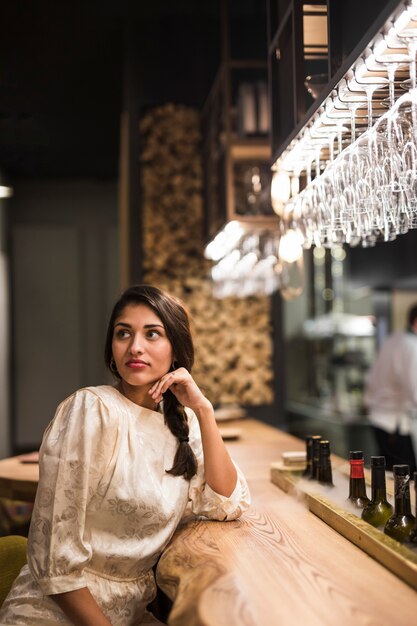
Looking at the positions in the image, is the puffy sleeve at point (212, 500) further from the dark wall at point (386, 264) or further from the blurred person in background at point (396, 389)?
the dark wall at point (386, 264)

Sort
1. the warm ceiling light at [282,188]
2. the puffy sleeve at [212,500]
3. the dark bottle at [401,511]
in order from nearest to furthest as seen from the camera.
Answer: the dark bottle at [401,511] → the puffy sleeve at [212,500] → the warm ceiling light at [282,188]

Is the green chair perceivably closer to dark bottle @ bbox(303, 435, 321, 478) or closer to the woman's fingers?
the woman's fingers

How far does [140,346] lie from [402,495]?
0.83 metres

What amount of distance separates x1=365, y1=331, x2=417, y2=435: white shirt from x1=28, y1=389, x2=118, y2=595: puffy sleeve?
13.2 feet

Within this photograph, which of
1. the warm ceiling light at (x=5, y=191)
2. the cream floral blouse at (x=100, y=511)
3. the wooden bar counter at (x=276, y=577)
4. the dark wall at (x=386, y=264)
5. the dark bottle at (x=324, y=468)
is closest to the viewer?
the wooden bar counter at (x=276, y=577)

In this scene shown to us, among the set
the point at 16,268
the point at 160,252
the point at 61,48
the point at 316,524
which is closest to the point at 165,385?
the point at 316,524

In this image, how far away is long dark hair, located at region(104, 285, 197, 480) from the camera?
2277mm

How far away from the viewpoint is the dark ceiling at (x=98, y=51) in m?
5.59

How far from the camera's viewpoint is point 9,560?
7.64 feet

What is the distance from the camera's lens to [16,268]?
359 inches

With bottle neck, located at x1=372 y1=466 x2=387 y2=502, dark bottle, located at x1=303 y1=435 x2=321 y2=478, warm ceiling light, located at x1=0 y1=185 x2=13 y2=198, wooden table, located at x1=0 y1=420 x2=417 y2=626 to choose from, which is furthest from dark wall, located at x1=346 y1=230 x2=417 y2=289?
bottle neck, located at x1=372 y1=466 x2=387 y2=502

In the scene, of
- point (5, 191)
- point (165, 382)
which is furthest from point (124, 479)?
point (5, 191)

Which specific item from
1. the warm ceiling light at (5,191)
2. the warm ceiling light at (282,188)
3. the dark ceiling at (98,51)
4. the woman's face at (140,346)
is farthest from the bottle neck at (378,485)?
the warm ceiling light at (5,191)

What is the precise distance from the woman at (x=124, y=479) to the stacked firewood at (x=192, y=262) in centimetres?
364
